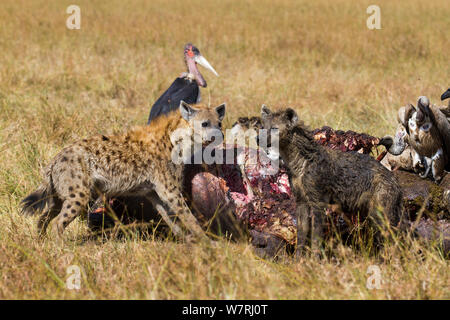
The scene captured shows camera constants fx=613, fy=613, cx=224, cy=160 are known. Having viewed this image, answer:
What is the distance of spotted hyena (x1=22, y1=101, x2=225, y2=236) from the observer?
4473 mm

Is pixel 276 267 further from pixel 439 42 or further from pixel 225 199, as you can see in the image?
pixel 439 42

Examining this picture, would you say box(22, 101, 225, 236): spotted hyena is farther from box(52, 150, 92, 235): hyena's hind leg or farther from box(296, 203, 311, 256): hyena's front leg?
box(296, 203, 311, 256): hyena's front leg

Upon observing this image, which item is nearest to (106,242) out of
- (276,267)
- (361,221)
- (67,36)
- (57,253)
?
(57,253)

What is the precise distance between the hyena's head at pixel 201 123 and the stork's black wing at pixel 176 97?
1821mm

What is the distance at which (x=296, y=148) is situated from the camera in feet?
13.2

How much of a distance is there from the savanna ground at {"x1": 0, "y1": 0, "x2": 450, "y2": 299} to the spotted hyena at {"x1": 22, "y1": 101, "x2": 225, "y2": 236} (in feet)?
0.82

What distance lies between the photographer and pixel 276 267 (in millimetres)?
4105

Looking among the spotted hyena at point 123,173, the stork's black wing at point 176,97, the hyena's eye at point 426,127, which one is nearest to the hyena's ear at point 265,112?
the spotted hyena at point 123,173

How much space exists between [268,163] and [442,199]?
136 cm

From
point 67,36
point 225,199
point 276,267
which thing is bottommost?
point 276,267

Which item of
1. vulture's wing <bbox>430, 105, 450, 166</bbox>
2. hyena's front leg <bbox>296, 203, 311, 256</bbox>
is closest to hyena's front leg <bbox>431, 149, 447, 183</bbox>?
vulture's wing <bbox>430, 105, 450, 166</bbox>

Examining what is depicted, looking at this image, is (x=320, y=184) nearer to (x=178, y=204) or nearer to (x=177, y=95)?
(x=178, y=204)

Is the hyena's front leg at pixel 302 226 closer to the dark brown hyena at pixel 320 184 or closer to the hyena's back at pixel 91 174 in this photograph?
the dark brown hyena at pixel 320 184
